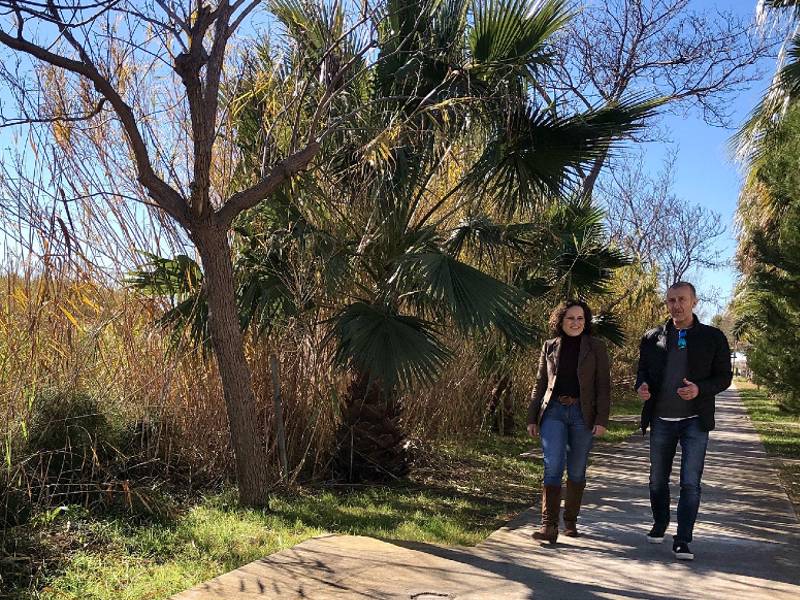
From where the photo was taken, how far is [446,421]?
440 inches

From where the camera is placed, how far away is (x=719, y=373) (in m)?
5.27


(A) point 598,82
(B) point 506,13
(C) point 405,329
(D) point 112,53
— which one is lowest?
(C) point 405,329

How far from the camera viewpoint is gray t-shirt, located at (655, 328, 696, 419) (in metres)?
5.27

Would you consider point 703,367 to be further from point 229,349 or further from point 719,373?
point 229,349

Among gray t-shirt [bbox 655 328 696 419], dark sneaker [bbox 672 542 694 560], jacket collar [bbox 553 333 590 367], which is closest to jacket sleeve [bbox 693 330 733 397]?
gray t-shirt [bbox 655 328 696 419]

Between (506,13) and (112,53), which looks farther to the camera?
(506,13)

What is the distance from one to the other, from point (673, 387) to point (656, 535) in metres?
1.16

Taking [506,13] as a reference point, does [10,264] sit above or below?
below

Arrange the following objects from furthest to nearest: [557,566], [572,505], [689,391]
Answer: [572,505] < [689,391] < [557,566]

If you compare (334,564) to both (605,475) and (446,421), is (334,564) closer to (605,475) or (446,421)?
(605,475)

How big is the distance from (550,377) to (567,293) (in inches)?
170

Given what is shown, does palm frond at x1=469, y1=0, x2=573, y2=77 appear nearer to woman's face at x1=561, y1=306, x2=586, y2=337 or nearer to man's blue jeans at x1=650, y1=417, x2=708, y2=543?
woman's face at x1=561, y1=306, x2=586, y2=337

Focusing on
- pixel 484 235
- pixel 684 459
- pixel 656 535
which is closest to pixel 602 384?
pixel 684 459

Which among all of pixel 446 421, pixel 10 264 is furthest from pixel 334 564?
pixel 446 421
